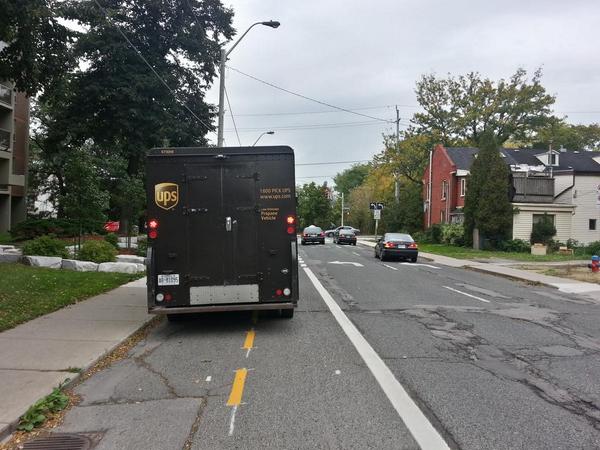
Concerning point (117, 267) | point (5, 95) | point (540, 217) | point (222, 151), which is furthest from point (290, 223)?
point (5, 95)

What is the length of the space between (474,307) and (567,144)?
6461cm

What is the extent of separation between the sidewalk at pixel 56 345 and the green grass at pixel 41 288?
10.5 inches

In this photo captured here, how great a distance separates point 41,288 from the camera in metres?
11.8

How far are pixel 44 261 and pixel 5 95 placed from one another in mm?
23461

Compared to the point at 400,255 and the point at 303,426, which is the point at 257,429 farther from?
the point at 400,255

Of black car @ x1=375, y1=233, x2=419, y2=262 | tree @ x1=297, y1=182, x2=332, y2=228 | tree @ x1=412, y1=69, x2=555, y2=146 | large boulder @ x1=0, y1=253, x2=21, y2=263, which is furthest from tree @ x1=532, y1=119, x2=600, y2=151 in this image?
large boulder @ x1=0, y1=253, x2=21, y2=263

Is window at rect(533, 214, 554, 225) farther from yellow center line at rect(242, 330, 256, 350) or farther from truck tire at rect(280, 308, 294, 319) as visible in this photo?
yellow center line at rect(242, 330, 256, 350)

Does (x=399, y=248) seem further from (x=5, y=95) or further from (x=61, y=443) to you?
(x=5, y=95)

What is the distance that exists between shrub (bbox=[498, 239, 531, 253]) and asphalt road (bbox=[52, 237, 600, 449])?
2399cm

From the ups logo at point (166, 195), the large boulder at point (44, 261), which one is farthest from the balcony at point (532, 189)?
the ups logo at point (166, 195)

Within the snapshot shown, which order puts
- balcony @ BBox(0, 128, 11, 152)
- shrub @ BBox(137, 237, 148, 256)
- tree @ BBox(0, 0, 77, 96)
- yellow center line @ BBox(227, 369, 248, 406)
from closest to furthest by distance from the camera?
yellow center line @ BBox(227, 369, 248, 406) < tree @ BBox(0, 0, 77, 96) < shrub @ BBox(137, 237, 148, 256) < balcony @ BBox(0, 128, 11, 152)

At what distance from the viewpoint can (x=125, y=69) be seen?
95.0ft

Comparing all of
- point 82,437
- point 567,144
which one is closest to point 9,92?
point 82,437

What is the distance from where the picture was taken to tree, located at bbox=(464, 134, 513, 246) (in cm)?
3388
